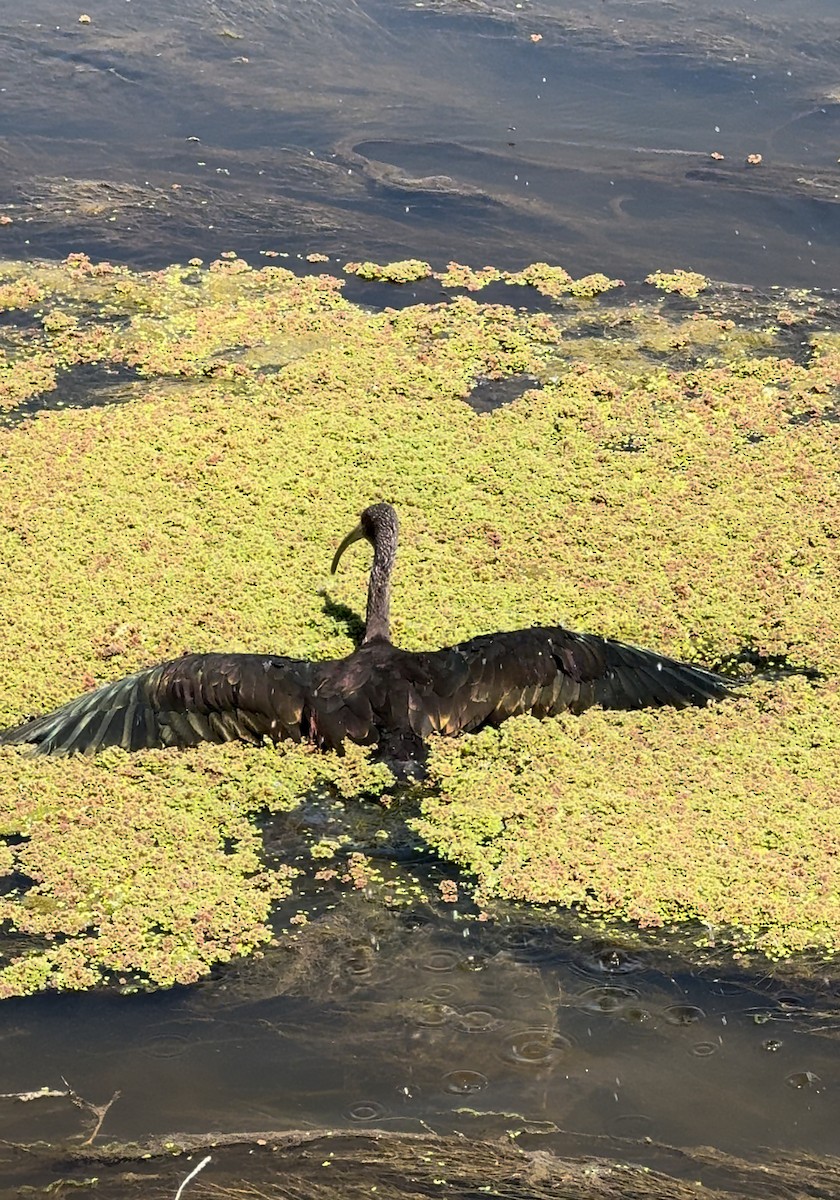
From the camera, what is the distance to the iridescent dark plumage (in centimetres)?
828

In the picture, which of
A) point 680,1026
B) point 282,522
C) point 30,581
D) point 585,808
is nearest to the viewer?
point 680,1026

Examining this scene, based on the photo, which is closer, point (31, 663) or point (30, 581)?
point (31, 663)

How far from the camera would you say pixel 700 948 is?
23.5ft

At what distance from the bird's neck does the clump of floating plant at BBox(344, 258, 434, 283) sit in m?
5.19

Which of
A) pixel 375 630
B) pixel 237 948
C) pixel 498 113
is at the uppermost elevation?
pixel 498 113

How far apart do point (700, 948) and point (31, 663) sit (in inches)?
156

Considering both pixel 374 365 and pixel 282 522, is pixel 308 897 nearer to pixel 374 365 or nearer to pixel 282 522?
pixel 282 522

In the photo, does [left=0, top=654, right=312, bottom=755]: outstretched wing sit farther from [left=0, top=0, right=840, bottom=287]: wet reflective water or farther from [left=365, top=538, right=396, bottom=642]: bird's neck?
[left=0, top=0, right=840, bottom=287]: wet reflective water

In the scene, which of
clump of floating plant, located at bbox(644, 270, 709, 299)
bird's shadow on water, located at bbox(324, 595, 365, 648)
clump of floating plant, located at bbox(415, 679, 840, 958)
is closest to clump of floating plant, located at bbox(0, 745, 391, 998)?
clump of floating plant, located at bbox(415, 679, 840, 958)

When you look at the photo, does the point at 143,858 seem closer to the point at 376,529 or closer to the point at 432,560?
the point at 376,529

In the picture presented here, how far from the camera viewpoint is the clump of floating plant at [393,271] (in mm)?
14289

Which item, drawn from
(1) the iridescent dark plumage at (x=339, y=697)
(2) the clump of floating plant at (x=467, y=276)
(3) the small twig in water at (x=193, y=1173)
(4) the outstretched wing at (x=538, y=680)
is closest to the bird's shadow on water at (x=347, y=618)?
(1) the iridescent dark plumage at (x=339, y=697)

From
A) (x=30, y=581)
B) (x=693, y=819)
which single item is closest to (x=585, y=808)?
(x=693, y=819)

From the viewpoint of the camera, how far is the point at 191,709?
8.32 metres
